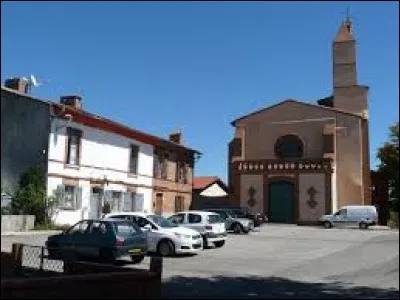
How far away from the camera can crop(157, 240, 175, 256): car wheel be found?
73.2 feet

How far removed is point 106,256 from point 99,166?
1802 cm

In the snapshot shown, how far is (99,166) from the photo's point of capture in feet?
122

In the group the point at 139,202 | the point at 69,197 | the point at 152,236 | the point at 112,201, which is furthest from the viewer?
the point at 139,202

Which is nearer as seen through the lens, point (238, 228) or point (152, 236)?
point (152, 236)

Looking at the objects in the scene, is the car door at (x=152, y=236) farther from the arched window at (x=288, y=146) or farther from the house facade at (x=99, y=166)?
the arched window at (x=288, y=146)

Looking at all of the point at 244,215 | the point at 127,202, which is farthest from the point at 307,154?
the point at 127,202

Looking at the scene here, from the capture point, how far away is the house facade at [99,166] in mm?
33344

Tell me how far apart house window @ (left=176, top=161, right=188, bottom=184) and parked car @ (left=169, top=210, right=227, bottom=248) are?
21291 millimetres

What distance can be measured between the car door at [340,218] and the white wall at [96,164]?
12981mm

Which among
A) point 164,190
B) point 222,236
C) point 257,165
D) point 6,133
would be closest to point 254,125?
point 257,165

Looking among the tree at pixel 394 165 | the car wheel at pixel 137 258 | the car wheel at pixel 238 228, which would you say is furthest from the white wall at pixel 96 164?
the tree at pixel 394 165

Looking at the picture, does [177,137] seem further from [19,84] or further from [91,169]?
[19,84]

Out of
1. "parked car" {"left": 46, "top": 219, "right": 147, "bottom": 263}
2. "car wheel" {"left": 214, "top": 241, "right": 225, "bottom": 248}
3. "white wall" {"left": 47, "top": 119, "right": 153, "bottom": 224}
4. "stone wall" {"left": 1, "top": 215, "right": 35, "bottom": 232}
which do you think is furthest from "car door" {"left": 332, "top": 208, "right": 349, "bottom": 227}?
"parked car" {"left": 46, "top": 219, "right": 147, "bottom": 263}

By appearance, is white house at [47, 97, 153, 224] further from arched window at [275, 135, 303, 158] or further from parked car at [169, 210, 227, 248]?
arched window at [275, 135, 303, 158]
